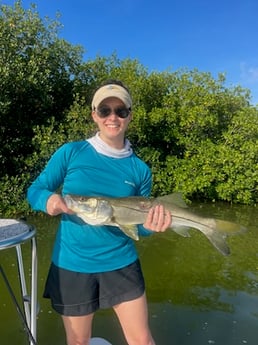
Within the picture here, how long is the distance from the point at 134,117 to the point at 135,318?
1057 centimetres

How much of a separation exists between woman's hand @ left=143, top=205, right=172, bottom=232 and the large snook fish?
34mm

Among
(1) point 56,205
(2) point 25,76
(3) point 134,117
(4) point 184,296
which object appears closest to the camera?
(1) point 56,205

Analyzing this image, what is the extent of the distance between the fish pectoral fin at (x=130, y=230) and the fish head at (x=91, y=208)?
107mm

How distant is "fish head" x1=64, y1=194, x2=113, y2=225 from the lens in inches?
82.2

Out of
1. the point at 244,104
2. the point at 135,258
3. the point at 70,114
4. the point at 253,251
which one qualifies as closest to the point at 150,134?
the point at 70,114

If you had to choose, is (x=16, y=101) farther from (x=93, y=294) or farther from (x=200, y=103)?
(x=93, y=294)

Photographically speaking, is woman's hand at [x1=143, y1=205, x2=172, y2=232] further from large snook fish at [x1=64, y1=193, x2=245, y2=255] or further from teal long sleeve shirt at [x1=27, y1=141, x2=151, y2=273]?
teal long sleeve shirt at [x1=27, y1=141, x2=151, y2=273]

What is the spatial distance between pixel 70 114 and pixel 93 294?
9.75m

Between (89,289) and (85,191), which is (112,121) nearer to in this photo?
(85,191)

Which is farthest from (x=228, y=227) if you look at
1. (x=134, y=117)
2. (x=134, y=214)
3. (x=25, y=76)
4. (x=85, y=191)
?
(x=134, y=117)

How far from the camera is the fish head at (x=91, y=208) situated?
6.85 feet

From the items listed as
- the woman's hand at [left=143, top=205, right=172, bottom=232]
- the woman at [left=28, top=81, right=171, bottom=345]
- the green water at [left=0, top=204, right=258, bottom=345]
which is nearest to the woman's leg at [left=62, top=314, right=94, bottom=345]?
the woman at [left=28, top=81, right=171, bottom=345]

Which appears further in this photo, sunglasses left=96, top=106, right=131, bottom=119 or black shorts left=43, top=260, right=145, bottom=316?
sunglasses left=96, top=106, right=131, bottom=119

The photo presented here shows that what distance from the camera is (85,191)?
2254mm
